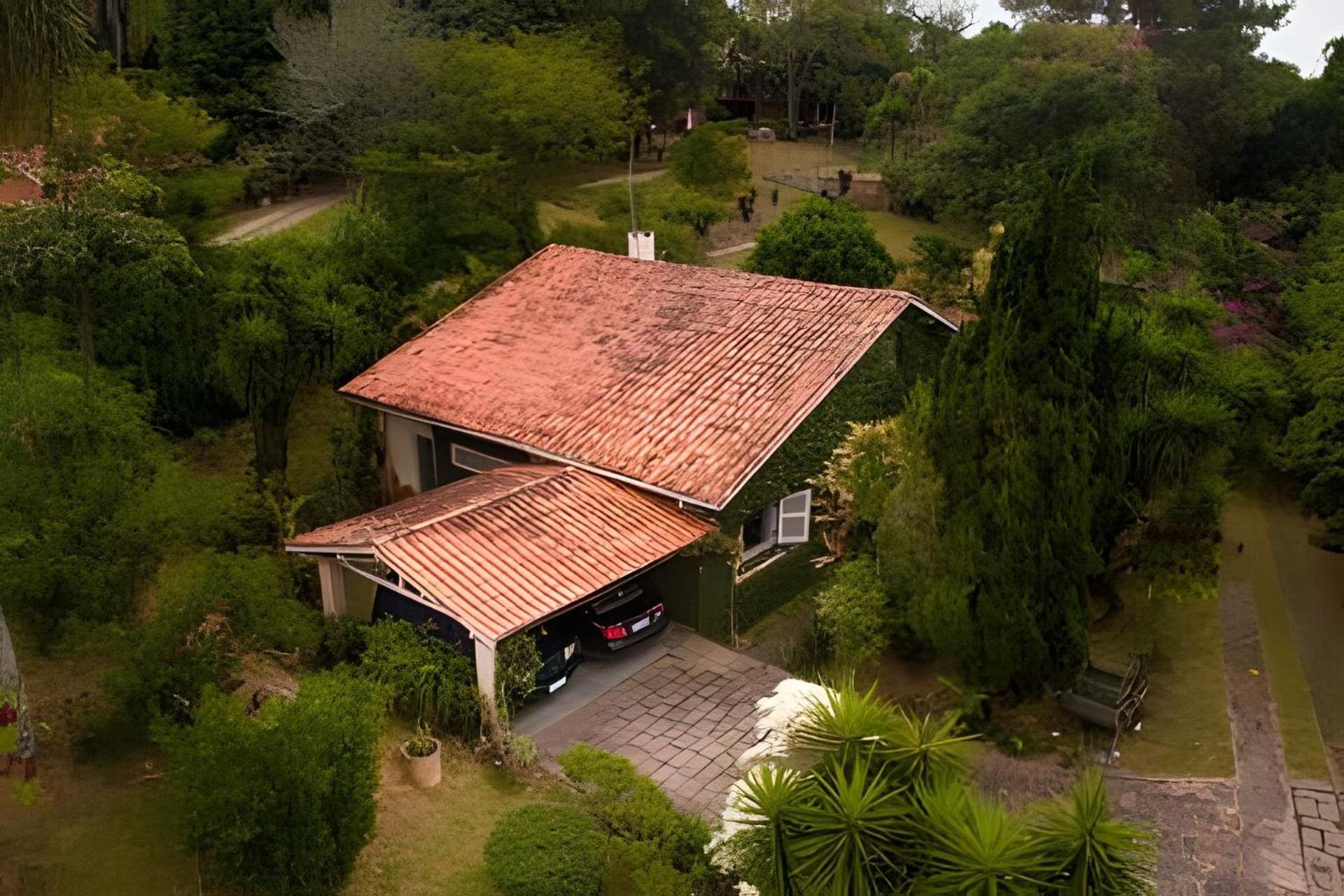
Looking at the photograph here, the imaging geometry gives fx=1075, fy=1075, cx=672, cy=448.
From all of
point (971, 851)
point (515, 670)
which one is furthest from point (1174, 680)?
point (971, 851)

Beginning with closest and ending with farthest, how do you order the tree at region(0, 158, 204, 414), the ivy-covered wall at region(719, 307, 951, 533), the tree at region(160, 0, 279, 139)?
the ivy-covered wall at region(719, 307, 951, 533)
the tree at region(0, 158, 204, 414)
the tree at region(160, 0, 279, 139)

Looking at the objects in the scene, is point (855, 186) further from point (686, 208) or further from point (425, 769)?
point (425, 769)

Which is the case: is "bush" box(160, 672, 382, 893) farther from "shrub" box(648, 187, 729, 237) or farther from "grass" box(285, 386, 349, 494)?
"shrub" box(648, 187, 729, 237)

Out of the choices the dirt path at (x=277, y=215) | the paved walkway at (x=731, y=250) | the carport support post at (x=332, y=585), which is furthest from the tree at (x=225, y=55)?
the carport support post at (x=332, y=585)

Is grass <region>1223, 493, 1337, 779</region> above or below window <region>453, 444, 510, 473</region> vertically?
below

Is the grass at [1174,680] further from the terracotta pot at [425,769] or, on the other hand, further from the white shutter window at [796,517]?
the terracotta pot at [425,769]

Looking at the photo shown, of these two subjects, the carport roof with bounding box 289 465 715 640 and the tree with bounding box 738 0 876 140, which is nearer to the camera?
the carport roof with bounding box 289 465 715 640

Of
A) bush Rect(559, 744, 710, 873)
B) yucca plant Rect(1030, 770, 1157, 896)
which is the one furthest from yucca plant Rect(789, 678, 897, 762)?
bush Rect(559, 744, 710, 873)
